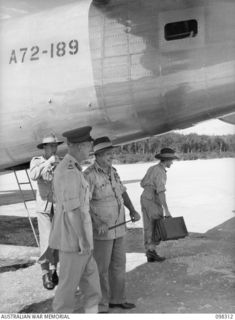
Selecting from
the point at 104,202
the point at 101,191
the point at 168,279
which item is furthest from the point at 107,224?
the point at 168,279

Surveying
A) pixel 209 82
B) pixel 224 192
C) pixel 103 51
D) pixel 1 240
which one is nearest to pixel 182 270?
pixel 209 82

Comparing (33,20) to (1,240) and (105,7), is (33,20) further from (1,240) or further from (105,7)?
(1,240)

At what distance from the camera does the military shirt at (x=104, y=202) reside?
5.00 metres

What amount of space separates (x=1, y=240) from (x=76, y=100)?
15.4ft

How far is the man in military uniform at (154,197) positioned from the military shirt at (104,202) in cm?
210

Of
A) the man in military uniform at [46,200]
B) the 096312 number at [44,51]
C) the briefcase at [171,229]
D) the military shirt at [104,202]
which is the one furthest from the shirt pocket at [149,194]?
the 096312 number at [44,51]

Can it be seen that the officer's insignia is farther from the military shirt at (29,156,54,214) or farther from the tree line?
the tree line

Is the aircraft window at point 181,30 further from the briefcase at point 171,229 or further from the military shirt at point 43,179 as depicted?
the briefcase at point 171,229

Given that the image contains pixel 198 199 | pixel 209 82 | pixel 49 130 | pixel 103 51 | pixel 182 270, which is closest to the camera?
pixel 209 82

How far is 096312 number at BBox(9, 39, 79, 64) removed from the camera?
596 centimetres

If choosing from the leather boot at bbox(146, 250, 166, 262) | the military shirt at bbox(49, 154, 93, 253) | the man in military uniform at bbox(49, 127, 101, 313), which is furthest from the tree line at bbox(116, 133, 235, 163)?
the military shirt at bbox(49, 154, 93, 253)

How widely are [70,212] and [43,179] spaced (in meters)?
2.11

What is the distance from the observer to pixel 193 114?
5.67 metres

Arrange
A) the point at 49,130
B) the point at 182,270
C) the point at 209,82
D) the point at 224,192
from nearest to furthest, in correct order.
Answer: the point at 209,82 → the point at 49,130 → the point at 182,270 → the point at 224,192
